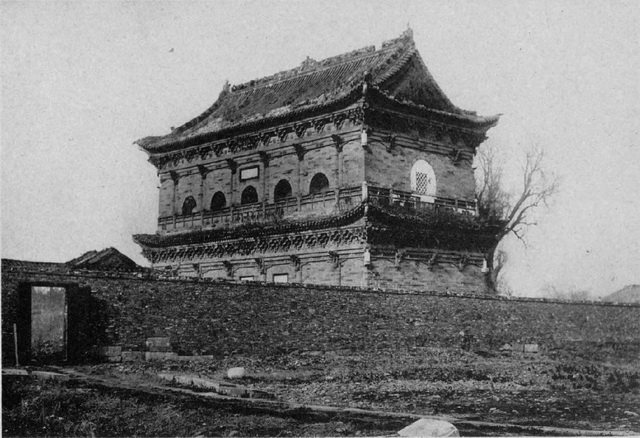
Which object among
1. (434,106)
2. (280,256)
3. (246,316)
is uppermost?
(434,106)

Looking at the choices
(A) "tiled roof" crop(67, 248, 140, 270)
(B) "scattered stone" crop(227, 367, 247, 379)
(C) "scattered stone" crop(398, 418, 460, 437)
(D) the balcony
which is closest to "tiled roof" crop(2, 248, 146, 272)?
(A) "tiled roof" crop(67, 248, 140, 270)

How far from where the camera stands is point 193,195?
36.4m

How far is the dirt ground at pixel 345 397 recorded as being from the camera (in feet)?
37.2

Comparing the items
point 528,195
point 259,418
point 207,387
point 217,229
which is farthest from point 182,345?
point 528,195

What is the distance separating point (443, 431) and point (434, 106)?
2318cm

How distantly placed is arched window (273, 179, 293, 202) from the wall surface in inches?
404

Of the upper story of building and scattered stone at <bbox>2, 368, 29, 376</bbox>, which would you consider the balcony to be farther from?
scattered stone at <bbox>2, 368, 29, 376</bbox>

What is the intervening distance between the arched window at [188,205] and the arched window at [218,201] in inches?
57.4

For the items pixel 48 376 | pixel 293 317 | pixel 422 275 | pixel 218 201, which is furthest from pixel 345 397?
pixel 218 201

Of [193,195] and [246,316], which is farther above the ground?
[193,195]

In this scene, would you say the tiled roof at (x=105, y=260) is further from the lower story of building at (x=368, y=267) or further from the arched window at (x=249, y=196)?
the arched window at (x=249, y=196)

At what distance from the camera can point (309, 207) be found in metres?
30.5

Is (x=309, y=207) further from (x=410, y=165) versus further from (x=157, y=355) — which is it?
(x=157, y=355)

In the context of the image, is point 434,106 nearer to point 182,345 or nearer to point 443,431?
point 182,345
